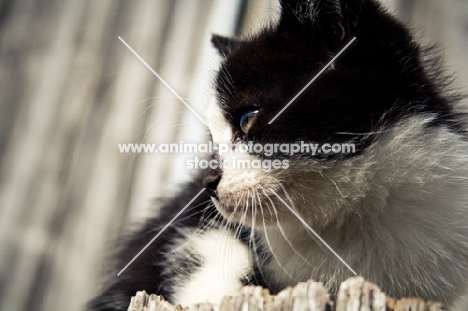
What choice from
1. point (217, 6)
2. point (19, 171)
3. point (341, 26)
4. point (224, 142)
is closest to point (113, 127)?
point (19, 171)

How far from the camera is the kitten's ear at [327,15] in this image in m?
0.85

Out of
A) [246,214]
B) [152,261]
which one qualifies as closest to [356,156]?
[246,214]

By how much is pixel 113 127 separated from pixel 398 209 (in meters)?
0.80

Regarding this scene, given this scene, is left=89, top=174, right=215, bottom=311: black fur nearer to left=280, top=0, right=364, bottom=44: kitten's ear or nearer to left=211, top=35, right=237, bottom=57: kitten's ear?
left=211, top=35, right=237, bottom=57: kitten's ear

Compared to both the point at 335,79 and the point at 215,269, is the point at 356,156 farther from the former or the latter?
the point at 215,269

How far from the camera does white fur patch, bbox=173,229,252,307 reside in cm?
101

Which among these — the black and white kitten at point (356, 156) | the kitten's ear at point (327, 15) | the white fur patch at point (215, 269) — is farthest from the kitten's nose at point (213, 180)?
the kitten's ear at point (327, 15)

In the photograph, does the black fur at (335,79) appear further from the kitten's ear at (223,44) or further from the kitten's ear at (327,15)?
the kitten's ear at (223,44)

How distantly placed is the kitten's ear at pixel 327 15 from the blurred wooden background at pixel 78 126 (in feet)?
1.27

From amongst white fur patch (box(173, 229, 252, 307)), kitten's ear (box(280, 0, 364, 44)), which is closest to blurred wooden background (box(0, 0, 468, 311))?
white fur patch (box(173, 229, 252, 307))

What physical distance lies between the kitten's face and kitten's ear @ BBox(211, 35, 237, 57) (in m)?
0.18

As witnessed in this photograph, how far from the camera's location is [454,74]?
104 centimetres

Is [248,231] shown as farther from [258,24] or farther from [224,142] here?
[258,24]

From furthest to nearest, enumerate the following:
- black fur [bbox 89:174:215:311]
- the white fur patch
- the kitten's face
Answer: black fur [bbox 89:174:215:311], the white fur patch, the kitten's face
